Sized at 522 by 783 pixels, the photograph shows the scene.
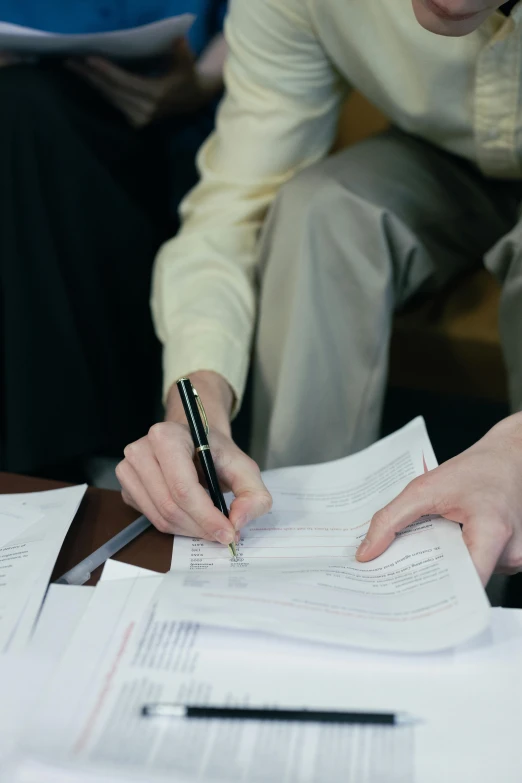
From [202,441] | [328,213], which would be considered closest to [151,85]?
[328,213]

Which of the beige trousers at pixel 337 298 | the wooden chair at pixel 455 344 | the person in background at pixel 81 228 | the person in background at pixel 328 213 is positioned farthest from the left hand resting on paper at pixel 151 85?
A: the wooden chair at pixel 455 344

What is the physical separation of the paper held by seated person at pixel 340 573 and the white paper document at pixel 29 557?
85mm

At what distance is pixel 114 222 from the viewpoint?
3.54ft

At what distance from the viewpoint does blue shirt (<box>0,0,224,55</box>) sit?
107 centimetres

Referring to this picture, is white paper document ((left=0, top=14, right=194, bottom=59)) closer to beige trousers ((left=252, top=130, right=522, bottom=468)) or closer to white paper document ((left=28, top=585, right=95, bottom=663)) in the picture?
beige trousers ((left=252, top=130, right=522, bottom=468))

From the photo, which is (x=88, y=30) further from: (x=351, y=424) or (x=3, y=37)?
(x=351, y=424)

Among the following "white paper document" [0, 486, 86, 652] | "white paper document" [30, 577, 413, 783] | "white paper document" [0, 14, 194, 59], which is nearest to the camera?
"white paper document" [30, 577, 413, 783]

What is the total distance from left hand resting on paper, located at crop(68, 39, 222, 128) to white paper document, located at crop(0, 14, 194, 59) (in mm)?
28

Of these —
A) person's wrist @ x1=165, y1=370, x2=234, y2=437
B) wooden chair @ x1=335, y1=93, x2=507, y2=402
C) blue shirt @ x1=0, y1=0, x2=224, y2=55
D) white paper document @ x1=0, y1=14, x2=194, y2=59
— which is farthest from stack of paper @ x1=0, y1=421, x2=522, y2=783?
blue shirt @ x1=0, y1=0, x2=224, y2=55

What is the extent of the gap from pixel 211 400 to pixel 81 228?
1.36 feet

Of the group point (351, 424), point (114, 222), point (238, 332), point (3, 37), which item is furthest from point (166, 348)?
point (3, 37)

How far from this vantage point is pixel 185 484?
1.80 feet

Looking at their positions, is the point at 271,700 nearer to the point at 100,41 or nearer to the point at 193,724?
the point at 193,724

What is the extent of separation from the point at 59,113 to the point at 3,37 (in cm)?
11
